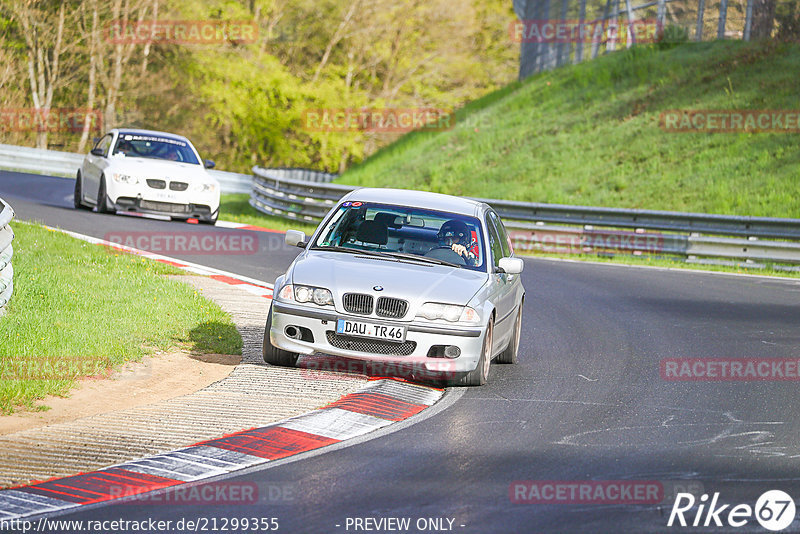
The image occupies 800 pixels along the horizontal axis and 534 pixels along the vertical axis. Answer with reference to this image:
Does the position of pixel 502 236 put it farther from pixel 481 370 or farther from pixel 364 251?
pixel 481 370

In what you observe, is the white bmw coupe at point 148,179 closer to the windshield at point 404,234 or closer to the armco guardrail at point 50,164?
the windshield at point 404,234

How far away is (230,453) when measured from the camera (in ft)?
21.8

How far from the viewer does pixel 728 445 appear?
7543mm

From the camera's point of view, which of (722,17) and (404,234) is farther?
(722,17)

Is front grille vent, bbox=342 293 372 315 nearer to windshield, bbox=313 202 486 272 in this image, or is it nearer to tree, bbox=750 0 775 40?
windshield, bbox=313 202 486 272

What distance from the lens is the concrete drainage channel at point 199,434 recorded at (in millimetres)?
5918

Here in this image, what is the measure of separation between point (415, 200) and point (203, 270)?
5.98 meters

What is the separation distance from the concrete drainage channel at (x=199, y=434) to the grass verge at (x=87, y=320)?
0.83 meters

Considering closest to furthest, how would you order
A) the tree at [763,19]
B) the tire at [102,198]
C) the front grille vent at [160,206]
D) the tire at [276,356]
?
1. the tire at [276,356]
2. the front grille vent at [160,206]
3. the tire at [102,198]
4. the tree at [763,19]

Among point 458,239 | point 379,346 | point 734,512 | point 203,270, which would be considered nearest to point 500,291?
point 458,239

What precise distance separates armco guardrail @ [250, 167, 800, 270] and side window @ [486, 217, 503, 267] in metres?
12.1

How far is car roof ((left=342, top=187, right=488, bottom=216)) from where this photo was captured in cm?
1020

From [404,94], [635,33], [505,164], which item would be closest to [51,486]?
[505,164]

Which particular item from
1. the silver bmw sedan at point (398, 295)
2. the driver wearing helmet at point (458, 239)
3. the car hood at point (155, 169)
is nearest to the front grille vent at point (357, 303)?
the silver bmw sedan at point (398, 295)
